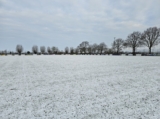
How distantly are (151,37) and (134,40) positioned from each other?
26.4ft

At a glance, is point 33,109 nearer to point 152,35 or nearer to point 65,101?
point 65,101

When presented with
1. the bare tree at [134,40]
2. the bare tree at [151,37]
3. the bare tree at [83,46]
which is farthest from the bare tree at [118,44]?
→ the bare tree at [83,46]

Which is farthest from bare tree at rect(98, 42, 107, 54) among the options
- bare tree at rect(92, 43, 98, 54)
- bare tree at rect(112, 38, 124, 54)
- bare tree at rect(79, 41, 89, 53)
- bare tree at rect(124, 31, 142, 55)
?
bare tree at rect(124, 31, 142, 55)

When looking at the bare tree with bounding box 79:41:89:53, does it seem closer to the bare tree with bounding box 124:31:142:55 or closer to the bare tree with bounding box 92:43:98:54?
the bare tree with bounding box 92:43:98:54

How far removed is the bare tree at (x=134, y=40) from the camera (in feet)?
179

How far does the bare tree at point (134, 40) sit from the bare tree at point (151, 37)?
248 centimetres

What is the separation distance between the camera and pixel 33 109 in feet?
11.7

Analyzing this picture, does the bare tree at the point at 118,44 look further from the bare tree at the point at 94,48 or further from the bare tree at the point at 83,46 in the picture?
the bare tree at the point at 83,46

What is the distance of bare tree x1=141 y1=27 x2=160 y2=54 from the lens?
4831cm

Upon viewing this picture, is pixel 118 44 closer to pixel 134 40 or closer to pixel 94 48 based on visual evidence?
pixel 134 40

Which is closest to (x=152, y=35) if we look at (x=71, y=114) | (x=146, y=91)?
(x=146, y=91)

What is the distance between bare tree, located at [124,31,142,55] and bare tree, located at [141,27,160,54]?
248 cm

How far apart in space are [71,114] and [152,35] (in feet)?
186

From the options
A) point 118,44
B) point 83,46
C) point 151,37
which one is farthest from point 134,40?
point 83,46
